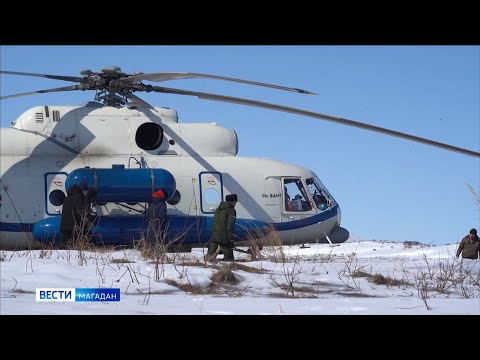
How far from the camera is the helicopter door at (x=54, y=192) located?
591 inches

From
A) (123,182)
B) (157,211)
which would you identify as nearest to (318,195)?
(157,211)

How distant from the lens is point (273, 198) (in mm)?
16297

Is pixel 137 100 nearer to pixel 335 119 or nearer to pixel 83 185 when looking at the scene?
pixel 83 185

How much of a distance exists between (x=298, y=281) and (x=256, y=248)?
370 centimetres

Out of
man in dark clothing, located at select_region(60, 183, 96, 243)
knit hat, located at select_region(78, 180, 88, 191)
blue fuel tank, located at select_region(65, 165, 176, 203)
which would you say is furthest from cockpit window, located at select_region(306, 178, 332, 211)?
man in dark clothing, located at select_region(60, 183, 96, 243)

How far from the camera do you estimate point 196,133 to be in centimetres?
1627

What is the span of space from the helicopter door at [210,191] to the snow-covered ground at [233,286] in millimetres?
4452

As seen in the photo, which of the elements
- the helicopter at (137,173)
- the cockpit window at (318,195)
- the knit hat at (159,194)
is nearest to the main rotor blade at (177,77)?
the helicopter at (137,173)

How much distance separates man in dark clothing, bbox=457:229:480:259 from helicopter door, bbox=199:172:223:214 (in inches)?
204

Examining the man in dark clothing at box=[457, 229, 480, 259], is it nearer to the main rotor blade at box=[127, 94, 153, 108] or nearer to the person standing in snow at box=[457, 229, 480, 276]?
the person standing in snow at box=[457, 229, 480, 276]

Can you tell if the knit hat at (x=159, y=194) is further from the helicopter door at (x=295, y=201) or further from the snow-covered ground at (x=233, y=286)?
the helicopter door at (x=295, y=201)

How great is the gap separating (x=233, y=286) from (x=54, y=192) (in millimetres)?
7477

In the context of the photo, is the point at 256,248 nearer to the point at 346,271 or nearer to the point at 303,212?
the point at 346,271
